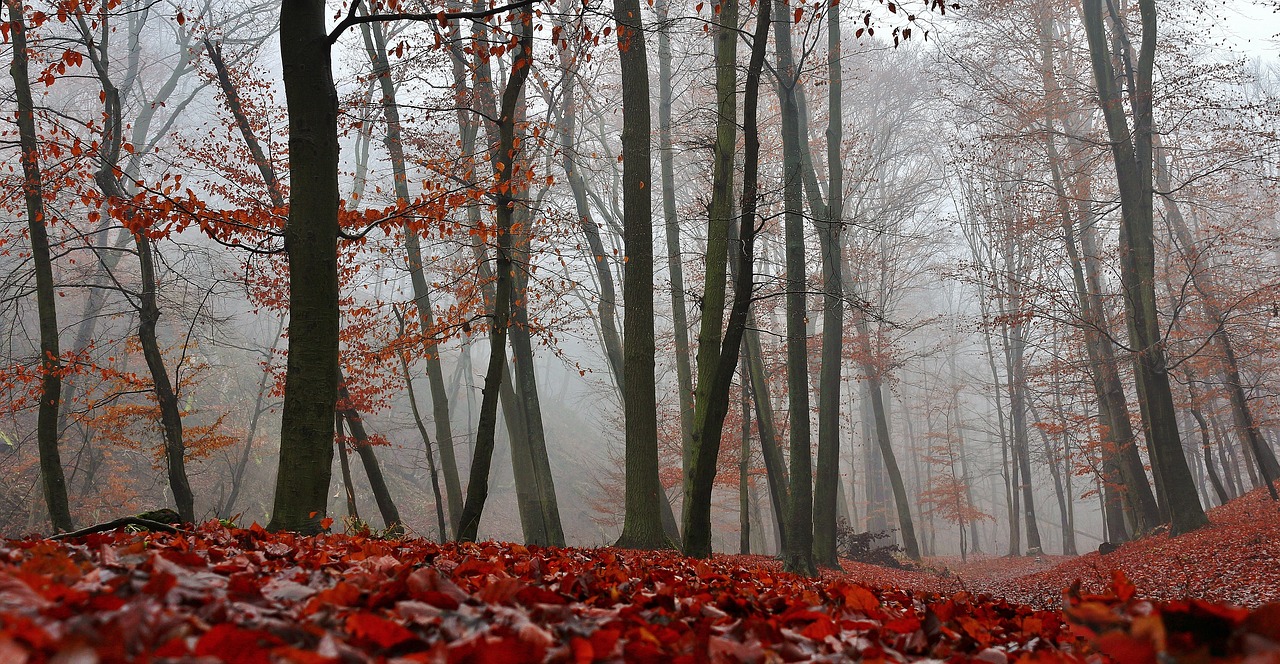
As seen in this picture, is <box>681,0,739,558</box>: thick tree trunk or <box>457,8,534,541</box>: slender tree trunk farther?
<box>681,0,739,558</box>: thick tree trunk

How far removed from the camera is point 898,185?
24969mm

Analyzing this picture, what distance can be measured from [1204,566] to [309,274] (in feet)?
35.5

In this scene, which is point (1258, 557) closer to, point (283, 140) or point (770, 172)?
point (770, 172)

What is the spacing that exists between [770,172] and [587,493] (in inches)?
727

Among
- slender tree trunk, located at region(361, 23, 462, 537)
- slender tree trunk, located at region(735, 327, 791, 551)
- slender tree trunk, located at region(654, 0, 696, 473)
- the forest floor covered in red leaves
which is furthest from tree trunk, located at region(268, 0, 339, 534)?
slender tree trunk, located at region(735, 327, 791, 551)

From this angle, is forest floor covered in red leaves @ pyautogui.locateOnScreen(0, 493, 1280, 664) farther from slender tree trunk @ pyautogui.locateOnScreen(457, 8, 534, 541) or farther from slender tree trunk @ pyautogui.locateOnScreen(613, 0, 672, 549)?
slender tree trunk @ pyautogui.locateOnScreen(613, 0, 672, 549)

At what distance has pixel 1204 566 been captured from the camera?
9.20 meters

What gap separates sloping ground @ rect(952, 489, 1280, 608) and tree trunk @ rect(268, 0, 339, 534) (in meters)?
5.89

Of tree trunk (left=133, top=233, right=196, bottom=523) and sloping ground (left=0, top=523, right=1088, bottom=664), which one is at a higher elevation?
tree trunk (left=133, top=233, right=196, bottom=523)

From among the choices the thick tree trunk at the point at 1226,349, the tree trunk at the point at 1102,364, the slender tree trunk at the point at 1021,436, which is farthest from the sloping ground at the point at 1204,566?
the slender tree trunk at the point at 1021,436

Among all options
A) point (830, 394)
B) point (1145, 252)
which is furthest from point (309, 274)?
point (1145, 252)

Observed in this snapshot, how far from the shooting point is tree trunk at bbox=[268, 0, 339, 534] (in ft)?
14.6

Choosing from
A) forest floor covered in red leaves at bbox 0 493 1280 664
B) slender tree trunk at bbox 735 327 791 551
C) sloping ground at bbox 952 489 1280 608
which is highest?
slender tree trunk at bbox 735 327 791 551

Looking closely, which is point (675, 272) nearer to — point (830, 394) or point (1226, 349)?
point (830, 394)
